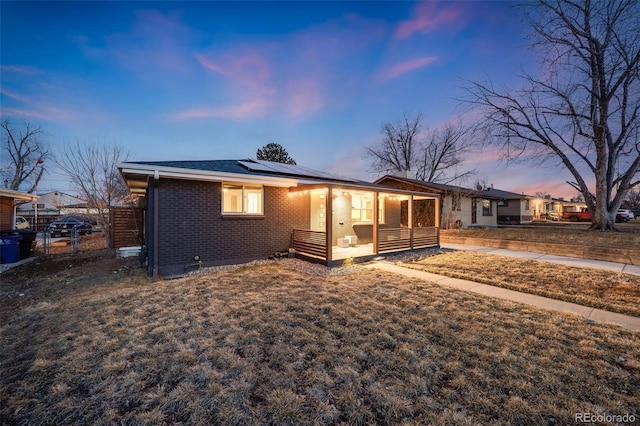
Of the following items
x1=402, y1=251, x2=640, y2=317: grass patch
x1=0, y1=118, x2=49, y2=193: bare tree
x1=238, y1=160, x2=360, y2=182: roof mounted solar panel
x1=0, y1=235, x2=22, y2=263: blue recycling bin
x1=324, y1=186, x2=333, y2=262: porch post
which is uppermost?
x1=0, y1=118, x2=49, y2=193: bare tree

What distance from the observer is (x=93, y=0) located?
24.5 feet

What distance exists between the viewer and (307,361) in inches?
118

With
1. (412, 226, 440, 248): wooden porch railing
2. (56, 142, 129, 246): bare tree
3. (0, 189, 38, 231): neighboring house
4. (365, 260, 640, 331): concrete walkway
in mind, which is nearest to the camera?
(365, 260, 640, 331): concrete walkway

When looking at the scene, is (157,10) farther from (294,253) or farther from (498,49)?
(498,49)

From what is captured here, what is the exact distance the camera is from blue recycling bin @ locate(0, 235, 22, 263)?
9.41 metres

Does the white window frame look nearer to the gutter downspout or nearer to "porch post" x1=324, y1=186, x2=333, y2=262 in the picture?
the gutter downspout

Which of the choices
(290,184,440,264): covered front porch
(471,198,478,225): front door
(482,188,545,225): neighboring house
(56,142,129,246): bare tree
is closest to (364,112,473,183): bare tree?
(471,198,478,225): front door

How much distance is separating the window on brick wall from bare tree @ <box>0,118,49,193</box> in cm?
2893

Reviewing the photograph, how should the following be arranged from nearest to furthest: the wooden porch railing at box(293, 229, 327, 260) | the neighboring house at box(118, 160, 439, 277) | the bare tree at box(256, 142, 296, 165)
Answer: the neighboring house at box(118, 160, 439, 277)
the wooden porch railing at box(293, 229, 327, 260)
the bare tree at box(256, 142, 296, 165)

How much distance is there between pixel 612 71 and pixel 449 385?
809 inches

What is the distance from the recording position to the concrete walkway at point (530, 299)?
4145 mm

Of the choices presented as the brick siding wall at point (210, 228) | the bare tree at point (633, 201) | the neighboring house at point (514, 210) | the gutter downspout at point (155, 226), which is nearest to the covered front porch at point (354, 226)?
the brick siding wall at point (210, 228)

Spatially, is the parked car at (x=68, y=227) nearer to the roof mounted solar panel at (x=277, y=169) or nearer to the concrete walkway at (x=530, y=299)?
the roof mounted solar panel at (x=277, y=169)

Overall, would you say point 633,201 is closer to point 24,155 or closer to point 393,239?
point 393,239
